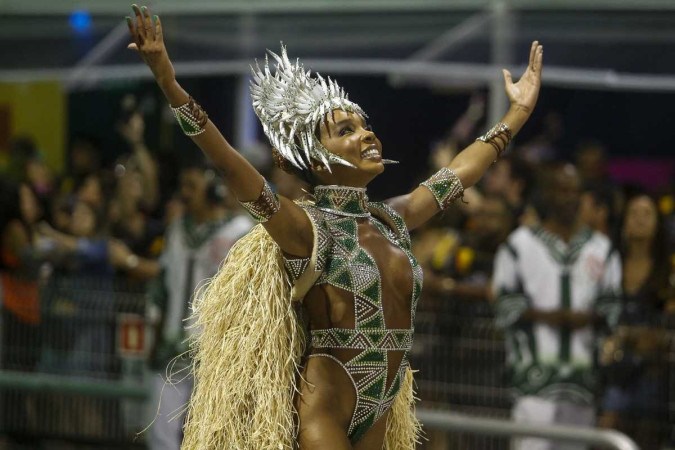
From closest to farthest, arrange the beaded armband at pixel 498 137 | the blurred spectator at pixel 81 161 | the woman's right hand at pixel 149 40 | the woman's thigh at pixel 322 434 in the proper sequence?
the woman's right hand at pixel 149 40 → the woman's thigh at pixel 322 434 → the beaded armband at pixel 498 137 → the blurred spectator at pixel 81 161

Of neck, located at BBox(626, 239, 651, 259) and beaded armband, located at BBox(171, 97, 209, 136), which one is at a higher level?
beaded armband, located at BBox(171, 97, 209, 136)

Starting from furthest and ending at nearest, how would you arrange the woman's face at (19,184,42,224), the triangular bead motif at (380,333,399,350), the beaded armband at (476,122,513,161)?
1. the woman's face at (19,184,42,224)
2. the beaded armband at (476,122,513,161)
3. the triangular bead motif at (380,333,399,350)

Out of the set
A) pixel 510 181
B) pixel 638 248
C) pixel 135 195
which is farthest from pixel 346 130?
pixel 135 195

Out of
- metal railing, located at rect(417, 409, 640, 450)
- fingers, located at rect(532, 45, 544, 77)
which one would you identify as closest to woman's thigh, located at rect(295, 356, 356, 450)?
fingers, located at rect(532, 45, 544, 77)

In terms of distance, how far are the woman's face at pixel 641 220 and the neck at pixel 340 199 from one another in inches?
147

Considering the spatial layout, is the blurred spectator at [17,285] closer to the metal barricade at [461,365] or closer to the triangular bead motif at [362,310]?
the metal barricade at [461,365]

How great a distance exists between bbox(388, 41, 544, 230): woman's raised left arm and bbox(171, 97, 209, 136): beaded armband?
89cm

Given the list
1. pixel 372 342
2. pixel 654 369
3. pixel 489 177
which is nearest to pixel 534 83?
pixel 372 342

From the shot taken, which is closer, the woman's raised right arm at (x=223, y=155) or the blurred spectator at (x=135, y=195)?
the woman's raised right arm at (x=223, y=155)

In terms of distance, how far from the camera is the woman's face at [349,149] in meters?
4.58

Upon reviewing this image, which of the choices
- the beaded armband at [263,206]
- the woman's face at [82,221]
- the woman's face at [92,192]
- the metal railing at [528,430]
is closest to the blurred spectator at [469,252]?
the metal railing at [528,430]

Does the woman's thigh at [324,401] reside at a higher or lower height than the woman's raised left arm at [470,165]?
lower

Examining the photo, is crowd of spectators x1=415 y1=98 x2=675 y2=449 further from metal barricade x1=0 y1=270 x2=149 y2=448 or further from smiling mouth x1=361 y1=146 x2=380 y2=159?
smiling mouth x1=361 y1=146 x2=380 y2=159

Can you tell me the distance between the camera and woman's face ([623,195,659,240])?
8039 millimetres
